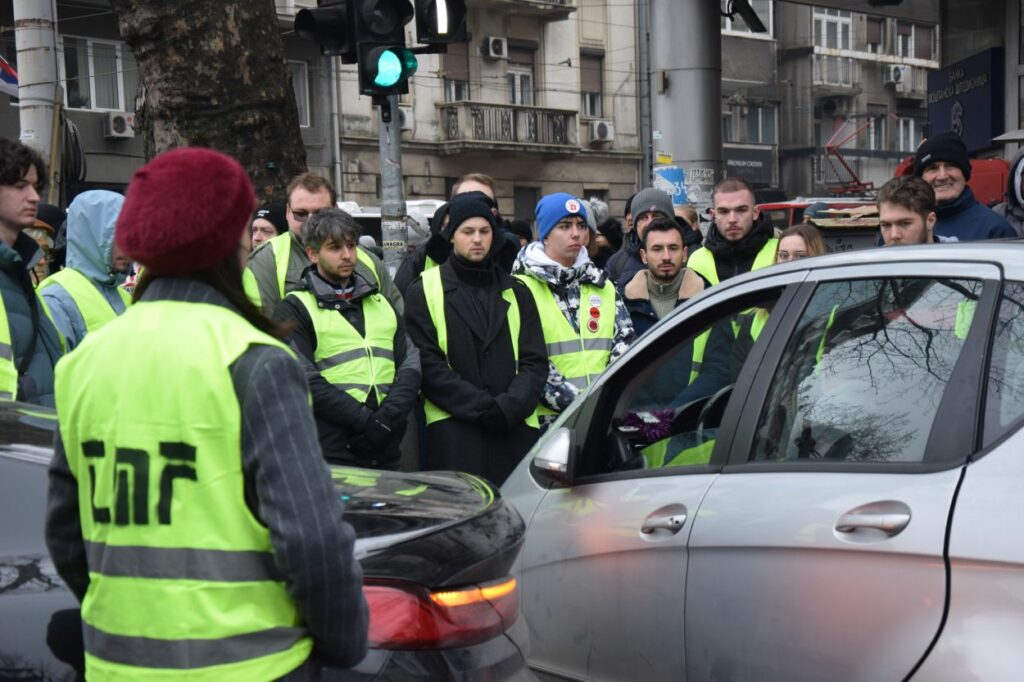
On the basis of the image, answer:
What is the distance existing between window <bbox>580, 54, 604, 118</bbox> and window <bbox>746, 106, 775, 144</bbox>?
334 inches

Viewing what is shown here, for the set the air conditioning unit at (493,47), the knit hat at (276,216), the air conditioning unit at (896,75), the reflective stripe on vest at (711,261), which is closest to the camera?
the reflective stripe on vest at (711,261)

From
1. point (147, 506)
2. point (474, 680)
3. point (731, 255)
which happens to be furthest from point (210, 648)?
point (731, 255)

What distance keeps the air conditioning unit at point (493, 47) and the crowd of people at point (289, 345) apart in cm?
2662

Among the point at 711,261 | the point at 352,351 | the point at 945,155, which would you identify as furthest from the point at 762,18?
the point at 352,351

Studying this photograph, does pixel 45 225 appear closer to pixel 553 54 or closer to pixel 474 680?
pixel 474 680

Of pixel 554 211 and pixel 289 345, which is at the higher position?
pixel 554 211

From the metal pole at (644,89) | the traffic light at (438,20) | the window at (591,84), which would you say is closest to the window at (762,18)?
the metal pole at (644,89)

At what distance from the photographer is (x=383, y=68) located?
7.95 metres

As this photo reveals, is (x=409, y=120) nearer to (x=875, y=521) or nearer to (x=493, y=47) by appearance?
(x=493, y=47)

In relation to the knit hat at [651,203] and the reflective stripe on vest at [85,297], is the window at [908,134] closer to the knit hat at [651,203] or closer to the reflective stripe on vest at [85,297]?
the knit hat at [651,203]

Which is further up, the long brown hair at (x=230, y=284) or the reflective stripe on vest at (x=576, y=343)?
the long brown hair at (x=230, y=284)

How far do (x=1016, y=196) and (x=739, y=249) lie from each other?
140cm

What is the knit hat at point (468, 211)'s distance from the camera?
596 cm

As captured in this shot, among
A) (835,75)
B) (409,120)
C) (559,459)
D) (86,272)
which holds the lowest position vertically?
(559,459)
